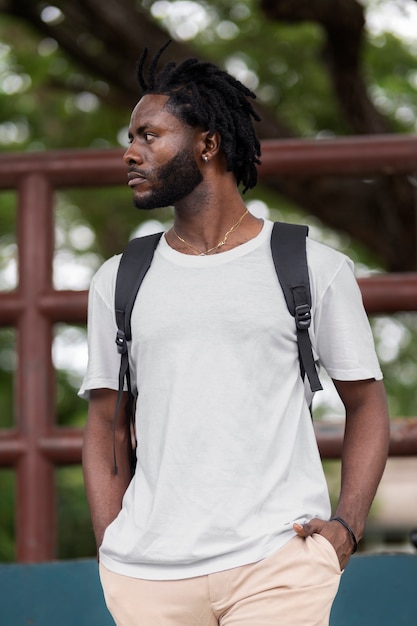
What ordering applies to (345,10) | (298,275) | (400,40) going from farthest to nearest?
(400,40) < (345,10) < (298,275)

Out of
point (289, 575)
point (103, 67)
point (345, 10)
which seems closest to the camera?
point (289, 575)

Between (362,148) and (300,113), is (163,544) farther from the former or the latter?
(300,113)

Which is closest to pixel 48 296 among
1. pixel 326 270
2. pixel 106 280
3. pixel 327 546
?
pixel 106 280

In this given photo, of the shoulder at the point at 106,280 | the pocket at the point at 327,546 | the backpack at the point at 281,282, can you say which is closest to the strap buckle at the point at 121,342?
the backpack at the point at 281,282

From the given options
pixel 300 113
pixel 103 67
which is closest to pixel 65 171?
pixel 103 67

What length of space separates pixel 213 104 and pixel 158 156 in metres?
0.20

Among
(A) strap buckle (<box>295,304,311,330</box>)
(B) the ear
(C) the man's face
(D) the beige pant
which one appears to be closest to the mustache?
(C) the man's face

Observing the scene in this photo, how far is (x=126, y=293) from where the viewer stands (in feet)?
8.49

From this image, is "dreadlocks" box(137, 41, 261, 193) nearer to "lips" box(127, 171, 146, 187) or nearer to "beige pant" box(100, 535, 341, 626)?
"lips" box(127, 171, 146, 187)

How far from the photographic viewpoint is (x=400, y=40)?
953 cm

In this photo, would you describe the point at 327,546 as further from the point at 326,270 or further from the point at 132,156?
the point at 132,156

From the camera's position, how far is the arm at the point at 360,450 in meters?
2.49

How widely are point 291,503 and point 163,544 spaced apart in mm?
277

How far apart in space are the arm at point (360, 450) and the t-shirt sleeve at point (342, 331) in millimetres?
65
